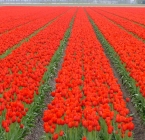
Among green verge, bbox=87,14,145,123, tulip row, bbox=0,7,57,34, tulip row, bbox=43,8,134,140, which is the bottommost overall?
tulip row, bbox=0,7,57,34

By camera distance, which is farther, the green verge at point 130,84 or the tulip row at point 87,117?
the green verge at point 130,84

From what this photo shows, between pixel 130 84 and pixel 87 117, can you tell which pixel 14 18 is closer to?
pixel 130 84

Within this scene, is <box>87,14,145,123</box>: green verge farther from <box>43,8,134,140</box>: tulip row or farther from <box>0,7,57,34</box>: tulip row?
<box>0,7,57,34</box>: tulip row

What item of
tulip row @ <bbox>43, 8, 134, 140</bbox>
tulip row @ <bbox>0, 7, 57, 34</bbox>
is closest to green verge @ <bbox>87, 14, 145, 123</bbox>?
tulip row @ <bbox>43, 8, 134, 140</bbox>

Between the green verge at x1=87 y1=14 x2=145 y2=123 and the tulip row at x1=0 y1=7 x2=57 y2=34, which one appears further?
the tulip row at x1=0 y1=7 x2=57 y2=34

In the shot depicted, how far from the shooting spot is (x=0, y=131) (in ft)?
19.4

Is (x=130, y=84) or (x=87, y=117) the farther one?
(x=130, y=84)

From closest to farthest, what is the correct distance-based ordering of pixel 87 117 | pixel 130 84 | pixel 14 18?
1. pixel 87 117
2. pixel 130 84
3. pixel 14 18

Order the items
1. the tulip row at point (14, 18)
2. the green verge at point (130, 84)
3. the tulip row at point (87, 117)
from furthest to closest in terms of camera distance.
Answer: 1. the tulip row at point (14, 18)
2. the green verge at point (130, 84)
3. the tulip row at point (87, 117)

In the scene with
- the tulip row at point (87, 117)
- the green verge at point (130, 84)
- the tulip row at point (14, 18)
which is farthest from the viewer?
the tulip row at point (14, 18)

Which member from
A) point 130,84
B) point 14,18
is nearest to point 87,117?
point 130,84

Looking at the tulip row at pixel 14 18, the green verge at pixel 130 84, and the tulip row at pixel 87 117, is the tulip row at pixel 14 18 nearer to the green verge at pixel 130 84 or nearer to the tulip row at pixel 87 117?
the green verge at pixel 130 84

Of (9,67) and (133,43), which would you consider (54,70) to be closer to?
(9,67)

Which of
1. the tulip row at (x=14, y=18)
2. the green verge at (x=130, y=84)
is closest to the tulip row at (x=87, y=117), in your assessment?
the green verge at (x=130, y=84)
